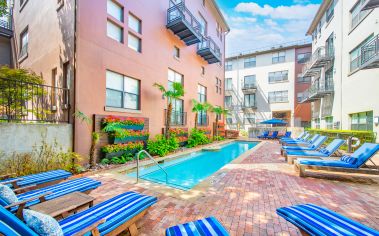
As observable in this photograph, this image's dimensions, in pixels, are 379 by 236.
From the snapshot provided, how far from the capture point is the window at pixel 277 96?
27.8m

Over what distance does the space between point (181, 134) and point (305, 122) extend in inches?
889

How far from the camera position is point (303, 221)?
2.39 m

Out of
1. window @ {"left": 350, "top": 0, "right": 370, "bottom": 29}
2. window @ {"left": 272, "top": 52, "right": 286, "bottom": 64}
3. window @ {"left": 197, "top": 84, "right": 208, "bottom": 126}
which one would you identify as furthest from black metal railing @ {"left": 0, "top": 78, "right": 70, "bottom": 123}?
window @ {"left": 272, "top": 52, "right": 286, "bottom": 64}

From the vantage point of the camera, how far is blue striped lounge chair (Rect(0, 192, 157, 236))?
1.57 m

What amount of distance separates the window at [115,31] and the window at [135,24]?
0.86 meters

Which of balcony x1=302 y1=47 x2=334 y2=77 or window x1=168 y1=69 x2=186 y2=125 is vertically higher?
balcony x1=302 y1=47 x2=334 y2=77

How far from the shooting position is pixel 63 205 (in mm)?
2760

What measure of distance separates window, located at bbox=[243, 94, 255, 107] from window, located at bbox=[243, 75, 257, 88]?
165 cm

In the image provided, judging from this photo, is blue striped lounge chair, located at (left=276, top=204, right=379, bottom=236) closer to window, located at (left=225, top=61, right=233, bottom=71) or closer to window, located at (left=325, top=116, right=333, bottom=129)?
window, located at (left=325, top=116, right=333, bottom=129)

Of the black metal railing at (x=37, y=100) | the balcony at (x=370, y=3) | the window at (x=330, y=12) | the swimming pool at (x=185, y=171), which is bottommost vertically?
the swimming pool at (x=185, y=171)

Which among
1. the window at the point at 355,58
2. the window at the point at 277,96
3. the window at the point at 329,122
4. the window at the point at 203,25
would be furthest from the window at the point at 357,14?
the window at the point at 277,96

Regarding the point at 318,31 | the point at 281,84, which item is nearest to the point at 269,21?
the point at 318,31

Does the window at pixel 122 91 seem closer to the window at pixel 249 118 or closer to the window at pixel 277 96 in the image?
the window at pixel 249 118

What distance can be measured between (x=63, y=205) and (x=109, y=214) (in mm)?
810
